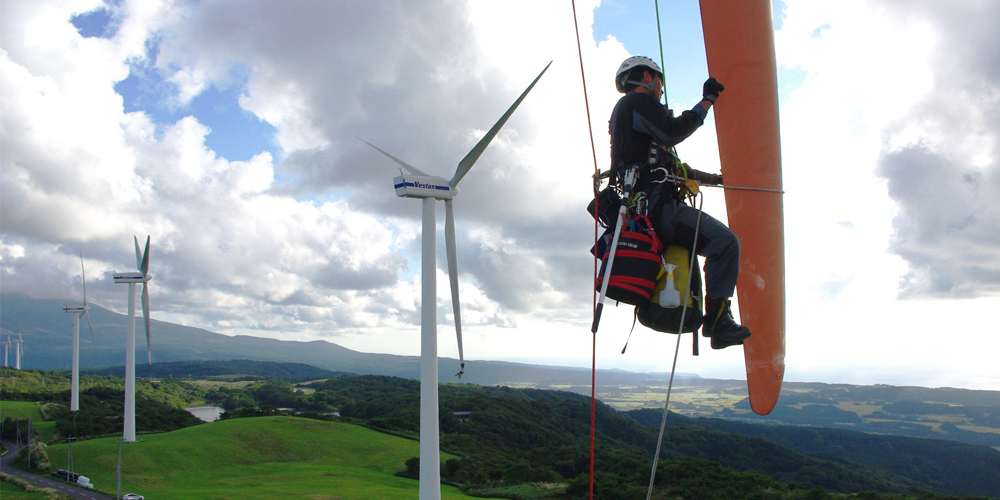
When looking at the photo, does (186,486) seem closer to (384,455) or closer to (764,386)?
(384,455)

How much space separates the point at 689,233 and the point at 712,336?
0.98 meters

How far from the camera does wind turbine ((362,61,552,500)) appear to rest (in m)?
25.2

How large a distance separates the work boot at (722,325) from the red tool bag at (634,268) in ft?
2.01

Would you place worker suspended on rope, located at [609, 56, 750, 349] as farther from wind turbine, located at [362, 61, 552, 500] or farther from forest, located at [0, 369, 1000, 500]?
forest, located at [0, 369, 1000, 500]

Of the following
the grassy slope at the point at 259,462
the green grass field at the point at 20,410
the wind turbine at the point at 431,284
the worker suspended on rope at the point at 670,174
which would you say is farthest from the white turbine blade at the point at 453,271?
the green grass field at the point at 20,410

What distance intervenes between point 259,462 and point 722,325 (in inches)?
3764

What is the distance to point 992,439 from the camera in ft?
637

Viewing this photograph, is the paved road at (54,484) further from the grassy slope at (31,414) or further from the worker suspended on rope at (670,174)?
the worker suspended on rope at (670,174)

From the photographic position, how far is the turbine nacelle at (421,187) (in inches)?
1037

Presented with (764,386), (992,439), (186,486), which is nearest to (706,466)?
(186,486)

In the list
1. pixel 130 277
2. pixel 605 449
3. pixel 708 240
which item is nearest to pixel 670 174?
pixel 708 240

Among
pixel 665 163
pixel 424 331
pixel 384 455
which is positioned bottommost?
pixel 384 455

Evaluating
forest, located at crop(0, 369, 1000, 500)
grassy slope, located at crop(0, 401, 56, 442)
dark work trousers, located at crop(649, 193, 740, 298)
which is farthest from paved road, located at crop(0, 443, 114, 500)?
dark work trousers, located at crop(649, 193, 740, 298)

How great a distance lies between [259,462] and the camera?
289 ft
